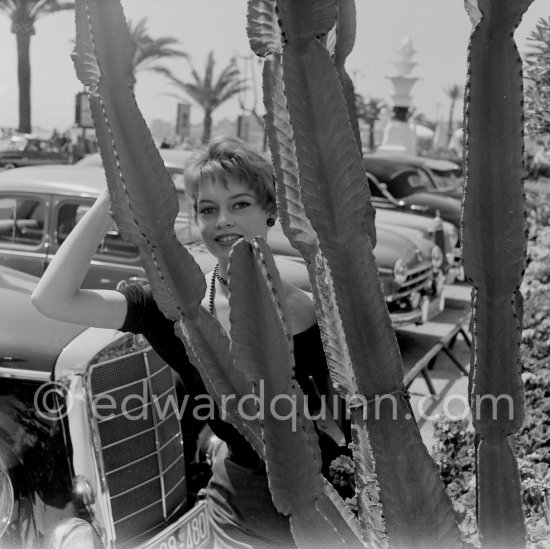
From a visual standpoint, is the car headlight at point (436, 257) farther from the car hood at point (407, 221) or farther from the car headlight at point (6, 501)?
the car headlight at point (6, 501)

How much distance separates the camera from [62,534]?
2.49 meters

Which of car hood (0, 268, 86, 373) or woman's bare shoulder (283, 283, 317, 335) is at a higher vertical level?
woman's bare shoulder (283, 283, 317, 335)

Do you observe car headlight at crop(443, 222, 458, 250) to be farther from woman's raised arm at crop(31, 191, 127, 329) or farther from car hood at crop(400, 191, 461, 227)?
woman's raised arm at crop(31, 191, 127, 329)

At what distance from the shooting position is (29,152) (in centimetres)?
1947

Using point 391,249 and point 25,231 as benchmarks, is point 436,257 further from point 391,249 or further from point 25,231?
point 25,231

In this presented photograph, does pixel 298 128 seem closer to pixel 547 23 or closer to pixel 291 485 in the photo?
pixel 291 485

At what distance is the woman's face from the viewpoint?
64.8 inches

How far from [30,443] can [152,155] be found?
1.71 meters

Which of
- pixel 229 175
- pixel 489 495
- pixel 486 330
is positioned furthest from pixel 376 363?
pixel 229 175

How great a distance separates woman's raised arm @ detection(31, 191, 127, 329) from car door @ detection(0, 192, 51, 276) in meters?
3.42

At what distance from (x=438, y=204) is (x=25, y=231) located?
278 inches

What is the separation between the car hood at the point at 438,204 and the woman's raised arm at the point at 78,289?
8.81 meters

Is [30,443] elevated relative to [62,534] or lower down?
elevated

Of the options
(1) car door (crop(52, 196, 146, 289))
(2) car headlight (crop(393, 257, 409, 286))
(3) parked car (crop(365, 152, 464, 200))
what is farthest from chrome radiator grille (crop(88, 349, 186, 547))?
(3) parked car (crop(365, 152, 464, 200))
